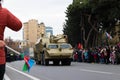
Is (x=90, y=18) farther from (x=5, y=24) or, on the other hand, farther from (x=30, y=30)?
(x=5, y=24)

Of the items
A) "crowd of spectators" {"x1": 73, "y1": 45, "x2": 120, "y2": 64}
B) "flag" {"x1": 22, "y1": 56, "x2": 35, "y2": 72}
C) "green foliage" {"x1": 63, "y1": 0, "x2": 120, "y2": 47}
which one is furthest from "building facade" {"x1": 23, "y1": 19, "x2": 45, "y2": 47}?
"flag" {"x1": 22, "y1": 56, "x2": 35, "y2": 72}

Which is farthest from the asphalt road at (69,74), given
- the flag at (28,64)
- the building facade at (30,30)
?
the flag at (28,64)

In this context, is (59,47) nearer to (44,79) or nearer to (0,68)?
(44,79)

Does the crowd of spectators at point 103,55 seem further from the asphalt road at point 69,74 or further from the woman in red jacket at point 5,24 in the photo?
the woman in red jacket at point 5,24

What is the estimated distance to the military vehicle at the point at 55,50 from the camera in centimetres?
3828

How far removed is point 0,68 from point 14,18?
594 mm

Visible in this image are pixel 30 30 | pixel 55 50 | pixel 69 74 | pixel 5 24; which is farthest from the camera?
pixel 30 30

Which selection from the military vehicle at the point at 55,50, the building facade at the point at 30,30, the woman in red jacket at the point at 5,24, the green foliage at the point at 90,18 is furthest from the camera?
the green foliage at the point at 90,18

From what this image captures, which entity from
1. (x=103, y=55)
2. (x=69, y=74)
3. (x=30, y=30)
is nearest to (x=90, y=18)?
(x=30, y=30)

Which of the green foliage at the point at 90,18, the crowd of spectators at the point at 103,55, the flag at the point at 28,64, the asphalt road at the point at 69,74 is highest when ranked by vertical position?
the green foliage at the point at 90,18

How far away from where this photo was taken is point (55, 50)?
127 ft

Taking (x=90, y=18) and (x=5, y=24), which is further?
(x=90, y=18)

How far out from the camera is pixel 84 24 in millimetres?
76750

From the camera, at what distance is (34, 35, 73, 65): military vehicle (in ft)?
126
